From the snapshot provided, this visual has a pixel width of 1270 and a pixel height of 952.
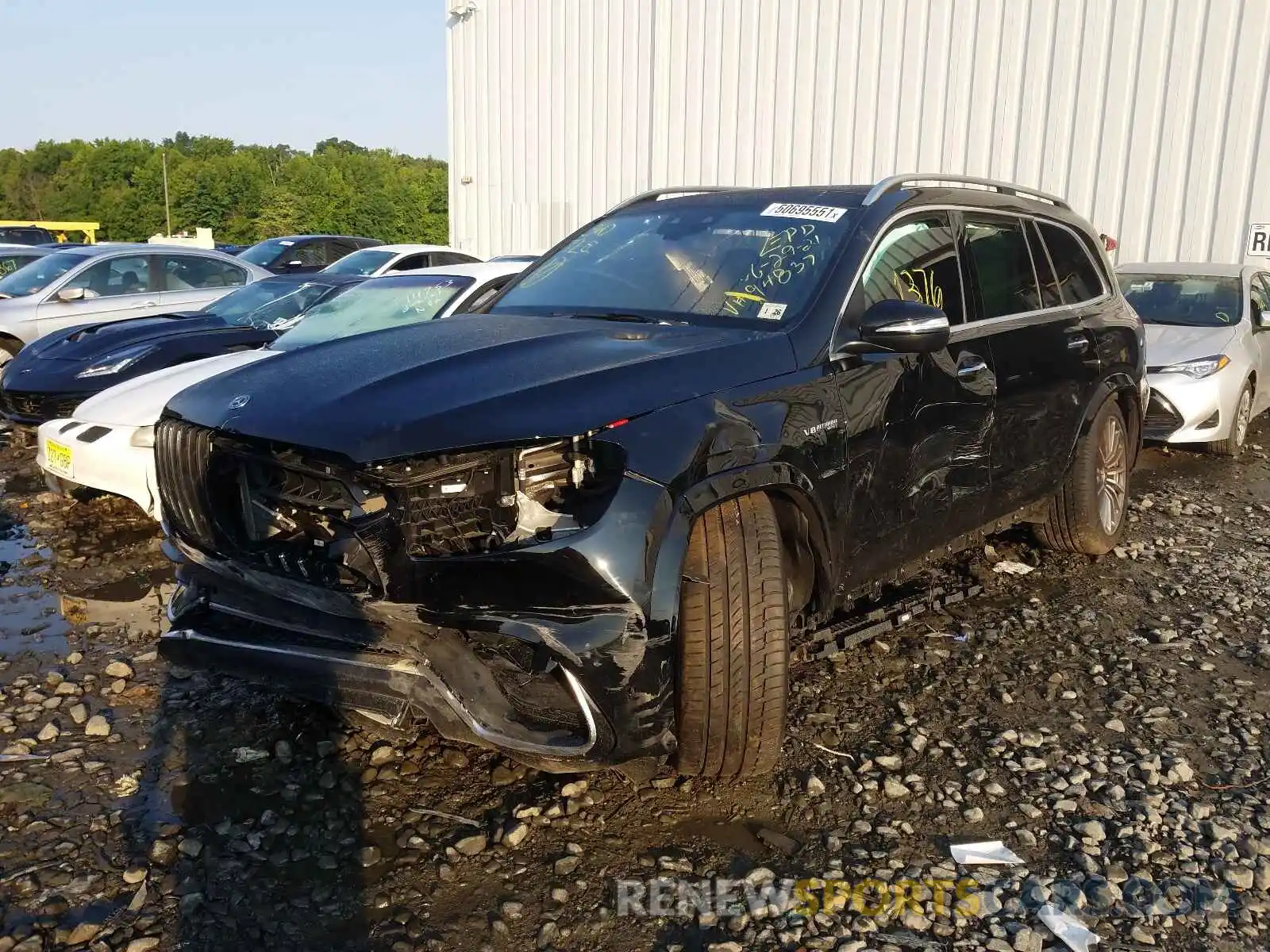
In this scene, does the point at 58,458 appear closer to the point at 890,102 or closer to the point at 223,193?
the point at 890,102

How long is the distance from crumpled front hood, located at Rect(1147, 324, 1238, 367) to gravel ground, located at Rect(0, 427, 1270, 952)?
4101mm

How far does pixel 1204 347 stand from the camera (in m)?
7.83

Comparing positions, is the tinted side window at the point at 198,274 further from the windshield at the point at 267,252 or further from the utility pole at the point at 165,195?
the utility pole at the point at 165,195

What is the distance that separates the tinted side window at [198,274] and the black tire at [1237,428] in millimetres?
9898

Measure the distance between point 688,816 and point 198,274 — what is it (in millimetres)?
10501

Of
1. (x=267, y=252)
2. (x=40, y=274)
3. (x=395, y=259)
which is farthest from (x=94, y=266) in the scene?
(x=267, y=252)

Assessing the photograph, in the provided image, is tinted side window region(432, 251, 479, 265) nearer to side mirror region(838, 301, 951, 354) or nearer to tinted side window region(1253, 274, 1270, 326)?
tinted side window region(1253, 274, 1270, 326)

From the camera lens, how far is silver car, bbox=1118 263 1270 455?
7594 millimetres

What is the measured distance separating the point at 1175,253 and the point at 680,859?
A: 1182 cm

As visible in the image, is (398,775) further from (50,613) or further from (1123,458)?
(1123,458)

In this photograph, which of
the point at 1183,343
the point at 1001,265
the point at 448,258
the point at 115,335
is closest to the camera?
the point at 1001,265

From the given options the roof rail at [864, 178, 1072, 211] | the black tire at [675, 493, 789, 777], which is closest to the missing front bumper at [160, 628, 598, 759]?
the black tire at [675, 493, 789, 777]

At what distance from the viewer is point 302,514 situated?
281cm

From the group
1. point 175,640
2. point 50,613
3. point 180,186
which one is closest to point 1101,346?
point 175,640
